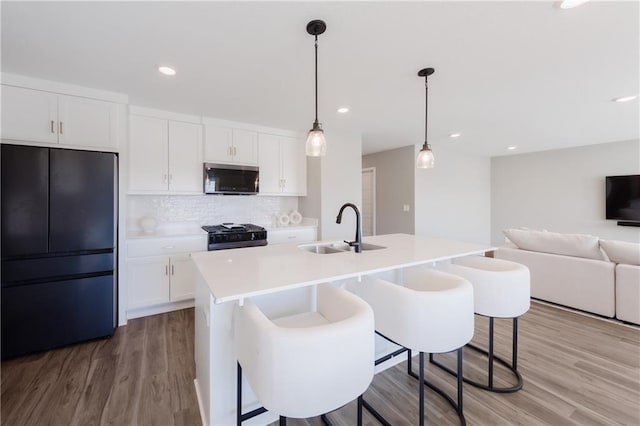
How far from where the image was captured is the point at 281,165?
4.12m

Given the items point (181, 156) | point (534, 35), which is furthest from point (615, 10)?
point (181, 156)

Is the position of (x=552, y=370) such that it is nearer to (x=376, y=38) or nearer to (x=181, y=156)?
(x=376, y=38)

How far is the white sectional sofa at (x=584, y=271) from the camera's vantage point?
8.81ft

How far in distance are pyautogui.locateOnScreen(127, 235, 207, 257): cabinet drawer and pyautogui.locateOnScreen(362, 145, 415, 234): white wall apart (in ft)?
11.7

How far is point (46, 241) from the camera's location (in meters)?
2.24

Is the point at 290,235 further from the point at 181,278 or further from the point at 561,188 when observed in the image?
the point at 561,188

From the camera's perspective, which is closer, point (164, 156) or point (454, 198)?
point (164, 156)

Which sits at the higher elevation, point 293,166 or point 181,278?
point 293,166

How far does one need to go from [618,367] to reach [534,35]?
250 centimetres

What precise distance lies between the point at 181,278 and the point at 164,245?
1.39 ft

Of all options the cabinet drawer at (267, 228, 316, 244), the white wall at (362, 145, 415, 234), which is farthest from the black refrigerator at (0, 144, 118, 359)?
the white wall at (362, 145, 415, 234)

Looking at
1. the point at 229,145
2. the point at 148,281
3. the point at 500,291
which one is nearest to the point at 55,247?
the point at 148,281

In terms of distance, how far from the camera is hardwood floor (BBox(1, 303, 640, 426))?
1602 millimetres

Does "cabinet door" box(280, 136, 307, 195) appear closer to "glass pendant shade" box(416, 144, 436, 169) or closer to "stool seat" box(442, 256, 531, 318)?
"glass pendant shade" box(416, 144, 436, 169)
